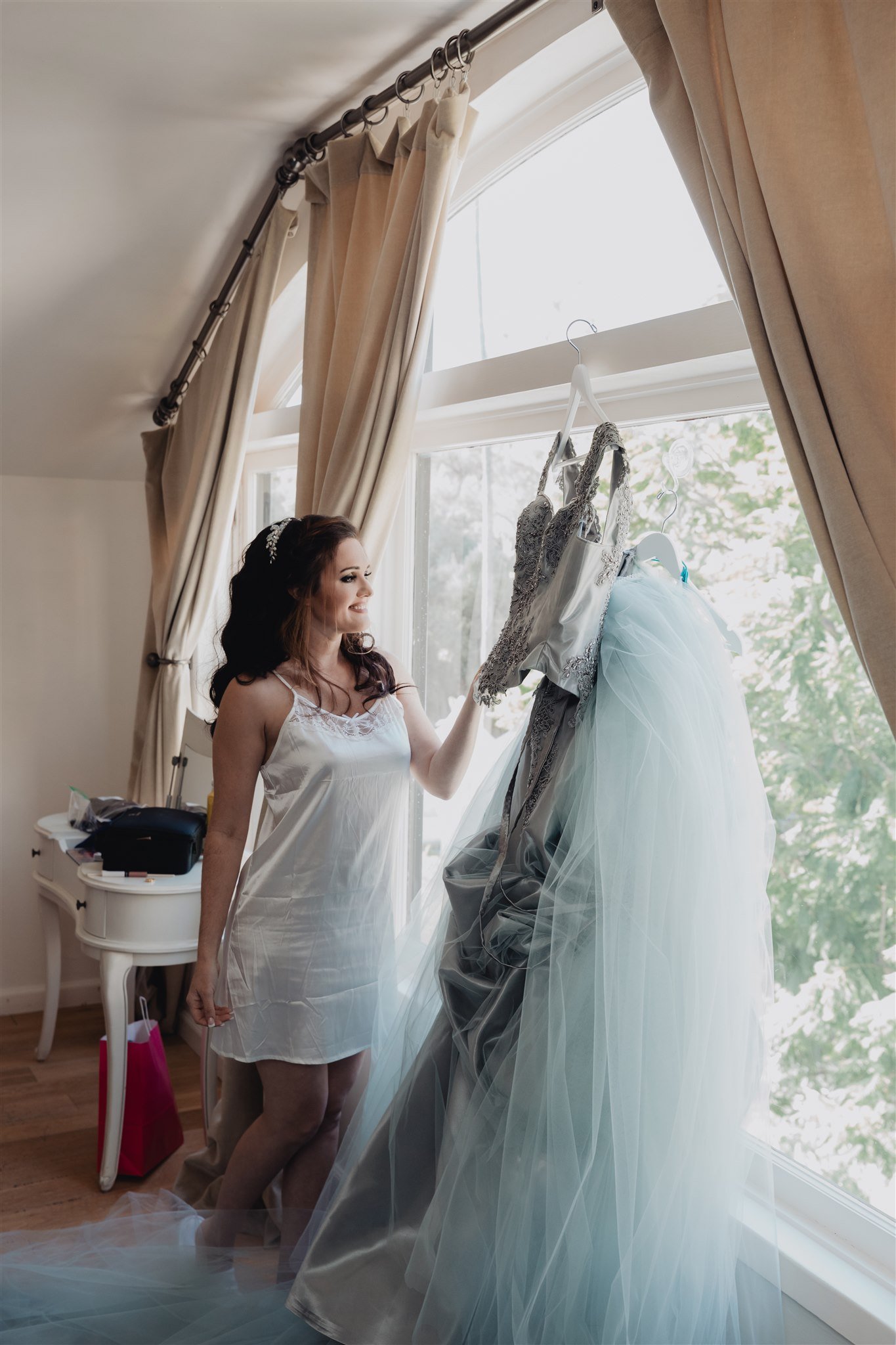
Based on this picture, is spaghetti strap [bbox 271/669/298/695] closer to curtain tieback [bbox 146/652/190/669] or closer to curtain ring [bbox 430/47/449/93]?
curtain ring [bbox 430/47/449/93]

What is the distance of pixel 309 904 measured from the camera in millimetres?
1870

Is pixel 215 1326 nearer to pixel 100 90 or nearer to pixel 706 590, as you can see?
pixel 706 590

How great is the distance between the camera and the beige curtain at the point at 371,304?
2088 mm

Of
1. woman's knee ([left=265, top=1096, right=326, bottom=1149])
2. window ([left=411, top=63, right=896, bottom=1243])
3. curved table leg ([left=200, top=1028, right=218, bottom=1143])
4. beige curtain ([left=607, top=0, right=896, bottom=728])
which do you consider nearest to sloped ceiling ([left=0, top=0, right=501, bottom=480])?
window ([left=411, top=63, right=896, bottom=1243])

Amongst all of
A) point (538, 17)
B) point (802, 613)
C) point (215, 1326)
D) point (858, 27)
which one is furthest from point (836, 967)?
point (538, 17)

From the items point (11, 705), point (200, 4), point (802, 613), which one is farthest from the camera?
point (11, 705)

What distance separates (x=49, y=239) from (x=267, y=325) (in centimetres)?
60

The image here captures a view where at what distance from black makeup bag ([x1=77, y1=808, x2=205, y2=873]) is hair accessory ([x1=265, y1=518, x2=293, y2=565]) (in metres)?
0.96

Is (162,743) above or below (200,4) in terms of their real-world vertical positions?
below

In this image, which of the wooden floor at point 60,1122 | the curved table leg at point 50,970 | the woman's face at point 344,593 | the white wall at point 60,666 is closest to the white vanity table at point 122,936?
the wooden floor at point 60,1122

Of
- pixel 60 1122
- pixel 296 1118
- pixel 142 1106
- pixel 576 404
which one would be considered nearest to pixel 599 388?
pixel 576 404

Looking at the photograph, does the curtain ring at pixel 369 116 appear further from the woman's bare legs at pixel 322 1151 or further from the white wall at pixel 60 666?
the woman's bare legs at pixel 322 1151

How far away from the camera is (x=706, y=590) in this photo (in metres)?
1.82

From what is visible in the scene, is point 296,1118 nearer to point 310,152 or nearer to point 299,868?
point 299,868
